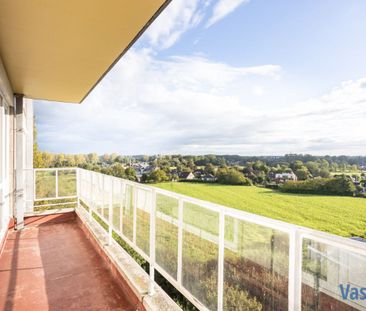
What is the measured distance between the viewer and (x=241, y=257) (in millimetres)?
1329

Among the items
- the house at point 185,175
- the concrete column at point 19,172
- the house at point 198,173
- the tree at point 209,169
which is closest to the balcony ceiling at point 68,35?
the concrete column at point 19,172

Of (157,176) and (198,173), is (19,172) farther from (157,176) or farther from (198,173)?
(198,173)

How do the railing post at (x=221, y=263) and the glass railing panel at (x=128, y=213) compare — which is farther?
the glass railing panel at (x=128, y=213)

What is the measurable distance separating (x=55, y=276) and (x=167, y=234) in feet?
6.23

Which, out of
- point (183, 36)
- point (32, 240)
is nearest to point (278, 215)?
point (183, 36)

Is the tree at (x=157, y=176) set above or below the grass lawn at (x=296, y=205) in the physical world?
above

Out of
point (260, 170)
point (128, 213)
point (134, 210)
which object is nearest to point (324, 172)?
point (260, 170)

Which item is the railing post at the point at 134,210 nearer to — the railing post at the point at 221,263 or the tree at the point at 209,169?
the railing post at the point at 221,263

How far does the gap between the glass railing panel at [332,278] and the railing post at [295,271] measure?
2cm

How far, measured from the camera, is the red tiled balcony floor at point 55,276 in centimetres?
252

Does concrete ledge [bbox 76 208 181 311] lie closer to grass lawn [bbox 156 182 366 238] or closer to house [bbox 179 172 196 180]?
grass lawn [bbox 156 182 366 238]

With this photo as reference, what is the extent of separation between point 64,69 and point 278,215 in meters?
40.4

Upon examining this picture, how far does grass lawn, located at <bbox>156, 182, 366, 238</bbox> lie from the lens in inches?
1366

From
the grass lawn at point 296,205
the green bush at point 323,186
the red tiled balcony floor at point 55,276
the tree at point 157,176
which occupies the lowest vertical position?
the grass lawn at point 296,205
